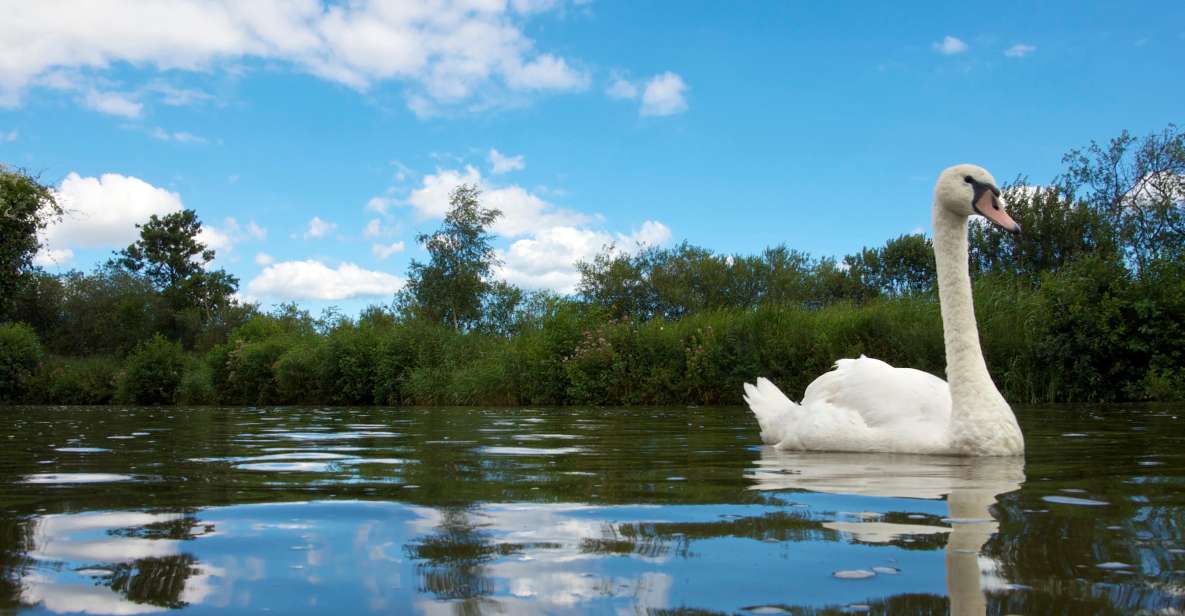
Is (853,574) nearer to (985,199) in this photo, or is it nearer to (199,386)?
(985,199)

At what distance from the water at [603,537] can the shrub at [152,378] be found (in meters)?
42.5

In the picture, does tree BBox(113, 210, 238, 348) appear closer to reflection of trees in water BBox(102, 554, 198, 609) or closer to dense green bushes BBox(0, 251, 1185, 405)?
dense green bushes BBox(0, 251, 1185, 405)

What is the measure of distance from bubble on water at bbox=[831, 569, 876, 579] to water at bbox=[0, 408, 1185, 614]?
1 cm

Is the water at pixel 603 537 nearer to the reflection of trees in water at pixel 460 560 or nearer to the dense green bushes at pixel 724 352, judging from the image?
the reflection of trees in water at pixel 460 560

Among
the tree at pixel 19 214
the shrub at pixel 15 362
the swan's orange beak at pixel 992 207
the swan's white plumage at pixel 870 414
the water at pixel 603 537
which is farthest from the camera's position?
the shrub at pixel 15 362

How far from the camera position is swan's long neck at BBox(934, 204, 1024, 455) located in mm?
5418

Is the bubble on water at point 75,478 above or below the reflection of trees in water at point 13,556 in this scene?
below

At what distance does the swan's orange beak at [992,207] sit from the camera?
5.93m

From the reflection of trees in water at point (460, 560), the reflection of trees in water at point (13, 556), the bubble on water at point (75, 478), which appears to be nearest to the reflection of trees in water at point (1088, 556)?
the reflection of trees in water at point (460, 560)

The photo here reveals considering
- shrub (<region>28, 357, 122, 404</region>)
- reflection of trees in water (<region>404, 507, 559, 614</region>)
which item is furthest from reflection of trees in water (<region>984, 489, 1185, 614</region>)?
shrub (<region>28, 357, 122, 404</region>)

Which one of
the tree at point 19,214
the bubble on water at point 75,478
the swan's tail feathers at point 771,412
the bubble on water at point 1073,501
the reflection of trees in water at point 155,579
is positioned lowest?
the bubble on water at point 75,478

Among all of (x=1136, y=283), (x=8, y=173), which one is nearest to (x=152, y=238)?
(x=8, y=173)

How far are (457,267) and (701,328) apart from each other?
24.4 meters

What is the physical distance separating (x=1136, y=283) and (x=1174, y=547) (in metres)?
19.5
